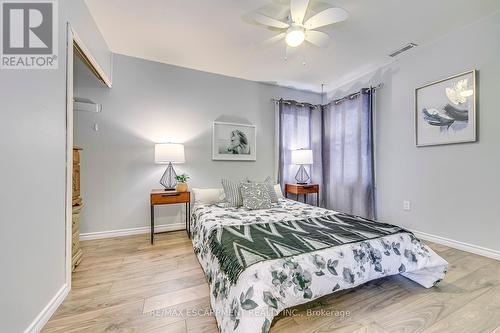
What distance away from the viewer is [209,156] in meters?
3.41

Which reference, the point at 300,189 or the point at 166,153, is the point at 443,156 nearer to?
the point at 300,189

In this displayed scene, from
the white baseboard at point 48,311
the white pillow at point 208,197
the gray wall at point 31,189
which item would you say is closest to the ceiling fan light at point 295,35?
the gray wall at point 31,189

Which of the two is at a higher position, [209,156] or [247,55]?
[247,55]

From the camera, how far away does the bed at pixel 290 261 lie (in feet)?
3.77

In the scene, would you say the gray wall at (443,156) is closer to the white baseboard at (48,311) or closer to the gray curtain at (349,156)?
the gray curtain at (349,156)

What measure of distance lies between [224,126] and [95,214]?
2.24m

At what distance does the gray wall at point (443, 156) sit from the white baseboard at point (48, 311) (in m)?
3.91

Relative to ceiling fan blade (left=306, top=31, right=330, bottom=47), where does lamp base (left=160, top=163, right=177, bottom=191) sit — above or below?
below

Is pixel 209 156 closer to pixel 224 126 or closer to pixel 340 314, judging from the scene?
pixel 224 126

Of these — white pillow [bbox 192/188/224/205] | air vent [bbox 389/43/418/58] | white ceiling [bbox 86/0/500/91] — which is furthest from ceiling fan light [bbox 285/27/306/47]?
white pillow [bbox 192/188/224/205]

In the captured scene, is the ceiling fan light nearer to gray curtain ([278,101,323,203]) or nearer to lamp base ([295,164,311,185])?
gray curtain ([278,101,323,203])

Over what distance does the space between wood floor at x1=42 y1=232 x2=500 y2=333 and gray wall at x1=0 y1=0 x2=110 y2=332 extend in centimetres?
31

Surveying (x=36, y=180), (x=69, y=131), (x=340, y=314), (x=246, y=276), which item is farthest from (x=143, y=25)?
(x=340, y=314)

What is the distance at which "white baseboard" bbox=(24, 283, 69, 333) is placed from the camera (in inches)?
47.2
